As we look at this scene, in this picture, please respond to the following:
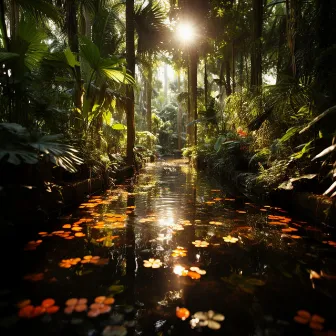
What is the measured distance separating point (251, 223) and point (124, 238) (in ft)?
6.02

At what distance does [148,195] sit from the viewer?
5984 millimetres

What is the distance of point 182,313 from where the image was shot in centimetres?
174

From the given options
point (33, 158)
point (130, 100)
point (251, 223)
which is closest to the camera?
point (33, 158)

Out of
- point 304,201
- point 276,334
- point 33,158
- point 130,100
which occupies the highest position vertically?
point 130,100

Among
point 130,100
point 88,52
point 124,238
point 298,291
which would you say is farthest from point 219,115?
point 298,291

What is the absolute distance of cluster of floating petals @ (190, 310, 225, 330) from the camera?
63.7 inches

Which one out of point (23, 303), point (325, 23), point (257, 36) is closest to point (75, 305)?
point (23, 303)

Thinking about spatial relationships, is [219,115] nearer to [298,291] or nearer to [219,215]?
[219,215]

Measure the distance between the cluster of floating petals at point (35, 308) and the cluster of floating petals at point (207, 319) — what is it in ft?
2.93

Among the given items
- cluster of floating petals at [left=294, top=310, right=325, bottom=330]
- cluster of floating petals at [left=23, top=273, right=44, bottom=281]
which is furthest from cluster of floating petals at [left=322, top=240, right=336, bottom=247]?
cluster of floating petals at [left=23, top=273, right=44, bottom=281]

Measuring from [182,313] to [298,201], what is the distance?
10.5 ft

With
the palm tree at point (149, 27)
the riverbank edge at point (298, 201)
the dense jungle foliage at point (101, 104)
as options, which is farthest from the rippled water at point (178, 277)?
the palm tree at point (149, 27)

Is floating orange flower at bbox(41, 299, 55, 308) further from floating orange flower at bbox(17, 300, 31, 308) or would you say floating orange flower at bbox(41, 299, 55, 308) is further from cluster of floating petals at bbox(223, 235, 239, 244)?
cluster of floating petals at bbox(223, 235, 239, 244)

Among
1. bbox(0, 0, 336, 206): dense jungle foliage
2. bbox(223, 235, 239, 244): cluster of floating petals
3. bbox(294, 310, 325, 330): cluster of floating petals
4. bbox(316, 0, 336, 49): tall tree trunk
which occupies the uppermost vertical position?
bbox(316, 0, 336, 49): tall tree trunk
